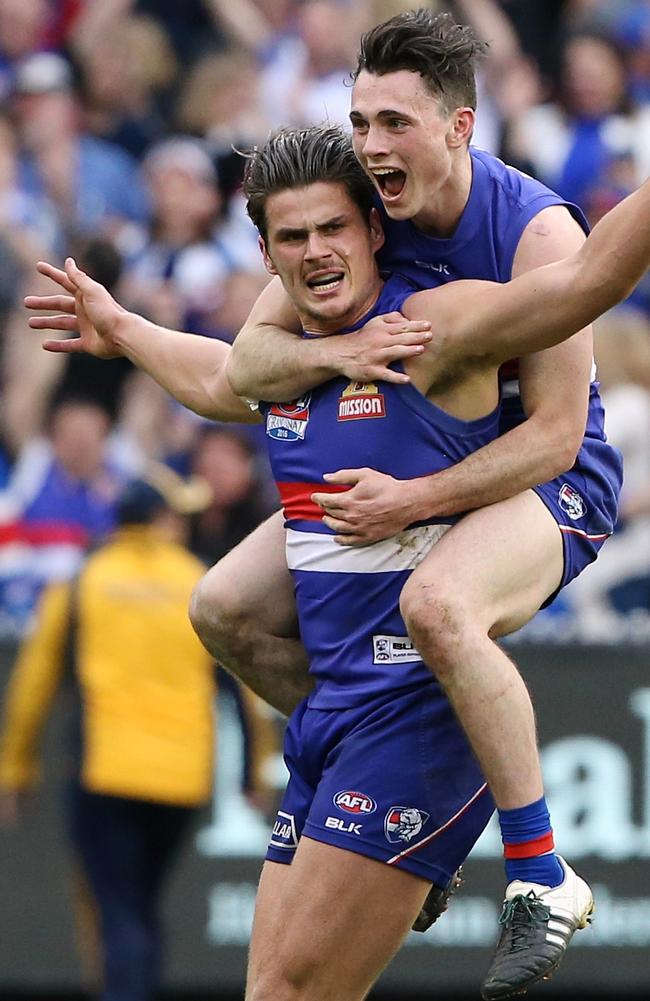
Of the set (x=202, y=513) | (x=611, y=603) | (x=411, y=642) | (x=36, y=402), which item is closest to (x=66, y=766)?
(x=202, y=513)

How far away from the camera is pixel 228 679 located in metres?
8.45

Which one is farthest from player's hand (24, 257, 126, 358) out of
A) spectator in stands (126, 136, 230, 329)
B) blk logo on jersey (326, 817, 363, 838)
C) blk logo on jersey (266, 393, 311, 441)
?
spectator in stands (126, 136, 230, 329)

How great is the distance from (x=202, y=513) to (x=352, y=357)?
4.56m

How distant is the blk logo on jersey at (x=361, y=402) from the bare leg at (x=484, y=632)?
1.16ft

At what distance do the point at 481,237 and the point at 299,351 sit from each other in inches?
20.8

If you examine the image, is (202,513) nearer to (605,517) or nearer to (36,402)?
(36,402)

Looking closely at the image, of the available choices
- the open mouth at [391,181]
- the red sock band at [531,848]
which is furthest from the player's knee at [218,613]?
the open mouth at [391,181]

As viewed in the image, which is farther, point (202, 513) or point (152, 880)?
point (202, 513)

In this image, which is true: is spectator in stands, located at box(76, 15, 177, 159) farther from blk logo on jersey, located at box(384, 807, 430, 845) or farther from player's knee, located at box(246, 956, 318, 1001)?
player's knee, located at box(246, 956, 318, 1001)

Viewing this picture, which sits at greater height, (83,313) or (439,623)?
(83,313)

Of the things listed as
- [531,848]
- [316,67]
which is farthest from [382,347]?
[316,67]

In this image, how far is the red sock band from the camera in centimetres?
435

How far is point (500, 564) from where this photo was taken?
437cm

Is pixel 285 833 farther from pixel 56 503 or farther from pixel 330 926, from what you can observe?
pixel 56 503
